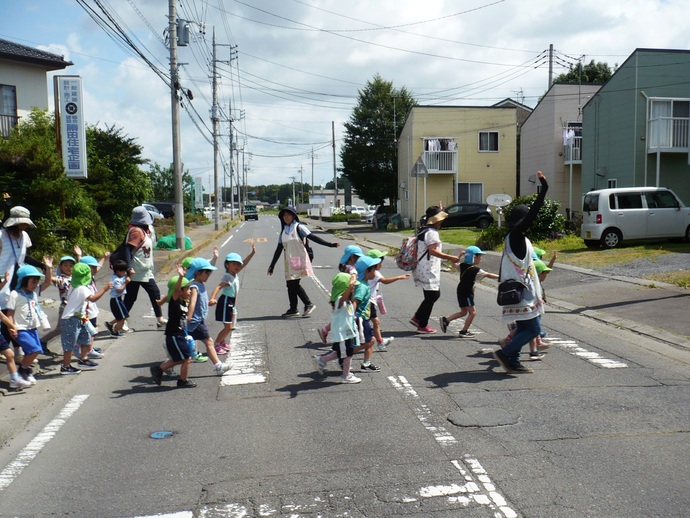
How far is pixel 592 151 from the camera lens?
3058cm

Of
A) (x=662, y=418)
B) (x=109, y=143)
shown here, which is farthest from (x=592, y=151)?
(x=662, y=418)

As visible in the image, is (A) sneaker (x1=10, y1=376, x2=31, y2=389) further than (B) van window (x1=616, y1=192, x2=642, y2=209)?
No

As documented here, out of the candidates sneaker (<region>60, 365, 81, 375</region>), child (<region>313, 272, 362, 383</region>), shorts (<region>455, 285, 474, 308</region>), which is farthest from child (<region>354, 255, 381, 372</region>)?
sneaker (<region>60, 365, 81, 375</region>)

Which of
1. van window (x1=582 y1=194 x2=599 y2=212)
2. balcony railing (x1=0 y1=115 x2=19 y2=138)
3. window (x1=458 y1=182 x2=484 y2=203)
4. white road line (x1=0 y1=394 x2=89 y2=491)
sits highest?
balcony railing (x1=0 y1=115 x2=19 y2=138)

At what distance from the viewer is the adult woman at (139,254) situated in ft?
32.2

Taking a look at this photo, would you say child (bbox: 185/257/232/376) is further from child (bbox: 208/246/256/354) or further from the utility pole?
the utility pole

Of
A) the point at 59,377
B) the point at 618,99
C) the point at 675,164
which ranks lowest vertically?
the point at 59,377

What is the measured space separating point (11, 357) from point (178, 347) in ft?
5.83

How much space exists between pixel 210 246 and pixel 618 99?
18.7 metres

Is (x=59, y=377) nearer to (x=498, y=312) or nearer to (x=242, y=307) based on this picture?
(x=242, y=307)

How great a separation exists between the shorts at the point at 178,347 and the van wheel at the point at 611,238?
15.7 metres

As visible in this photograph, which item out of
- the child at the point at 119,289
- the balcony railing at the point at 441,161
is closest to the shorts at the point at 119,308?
the child at the point at 119,289

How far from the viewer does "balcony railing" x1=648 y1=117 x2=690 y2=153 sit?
26031 millimetres

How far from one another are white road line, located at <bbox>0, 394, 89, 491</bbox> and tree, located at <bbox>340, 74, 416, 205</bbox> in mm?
49653
